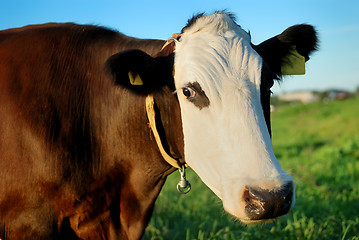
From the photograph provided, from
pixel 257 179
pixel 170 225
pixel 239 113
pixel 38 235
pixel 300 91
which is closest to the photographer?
pixel 257 179

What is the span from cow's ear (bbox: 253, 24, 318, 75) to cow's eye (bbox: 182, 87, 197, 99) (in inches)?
29.5

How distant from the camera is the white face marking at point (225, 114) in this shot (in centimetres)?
199

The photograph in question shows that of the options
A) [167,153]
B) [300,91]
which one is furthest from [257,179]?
[300,91]

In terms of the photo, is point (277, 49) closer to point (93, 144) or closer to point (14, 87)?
point (93, 144)

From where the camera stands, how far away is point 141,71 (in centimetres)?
253

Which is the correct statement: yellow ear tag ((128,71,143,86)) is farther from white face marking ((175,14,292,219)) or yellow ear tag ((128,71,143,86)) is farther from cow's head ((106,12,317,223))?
white face marking ((175,14,292,219))

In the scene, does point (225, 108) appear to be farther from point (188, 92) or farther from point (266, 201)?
point (266, 201)

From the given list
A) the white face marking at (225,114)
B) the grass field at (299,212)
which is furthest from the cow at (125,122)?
the grass field at (299,212)

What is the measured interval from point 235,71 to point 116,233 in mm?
1619

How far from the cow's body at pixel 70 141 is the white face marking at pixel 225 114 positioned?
0.49 m

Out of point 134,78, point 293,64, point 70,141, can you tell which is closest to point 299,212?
point 293,64

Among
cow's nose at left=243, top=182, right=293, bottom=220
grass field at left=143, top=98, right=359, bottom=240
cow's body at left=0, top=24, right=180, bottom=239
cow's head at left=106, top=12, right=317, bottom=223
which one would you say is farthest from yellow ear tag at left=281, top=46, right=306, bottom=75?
cow's nose at left=243, top=182, right=293, bottom=220

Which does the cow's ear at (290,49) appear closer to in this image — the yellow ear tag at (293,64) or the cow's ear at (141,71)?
the yellow ear tag at (293,64)

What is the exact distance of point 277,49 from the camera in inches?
117
